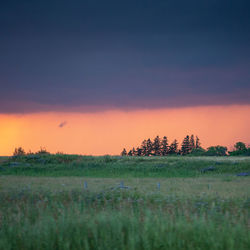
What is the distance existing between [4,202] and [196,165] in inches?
1103

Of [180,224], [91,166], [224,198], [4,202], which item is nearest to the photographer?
[180,224]

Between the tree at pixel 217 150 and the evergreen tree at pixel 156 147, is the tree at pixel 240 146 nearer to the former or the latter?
the tree at pixel 217 150

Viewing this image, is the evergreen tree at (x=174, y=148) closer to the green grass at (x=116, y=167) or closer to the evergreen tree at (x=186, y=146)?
the evergreen tree at (x=186, y=146)

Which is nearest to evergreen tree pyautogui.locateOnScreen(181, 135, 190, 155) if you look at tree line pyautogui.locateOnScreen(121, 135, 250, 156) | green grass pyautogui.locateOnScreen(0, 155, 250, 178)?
tree line pyautogui.locateOnScreen(121, 135, 250, 156)

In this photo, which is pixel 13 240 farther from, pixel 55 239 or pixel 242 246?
pixel 242 246

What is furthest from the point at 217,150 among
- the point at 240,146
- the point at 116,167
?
the point at 116,167

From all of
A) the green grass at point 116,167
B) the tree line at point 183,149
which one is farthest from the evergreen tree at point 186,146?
the green grass at point 116,167

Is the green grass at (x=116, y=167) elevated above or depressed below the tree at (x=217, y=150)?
below

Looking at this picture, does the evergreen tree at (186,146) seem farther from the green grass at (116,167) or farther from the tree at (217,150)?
the green grass at (116,167)

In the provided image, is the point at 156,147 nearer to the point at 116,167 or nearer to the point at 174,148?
the point at 174,148

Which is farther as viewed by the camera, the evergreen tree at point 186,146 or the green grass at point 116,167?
the evergreen tree at point 186,146

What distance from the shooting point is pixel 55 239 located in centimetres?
666

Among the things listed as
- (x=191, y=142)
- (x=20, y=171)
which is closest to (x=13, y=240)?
(x=20, y=171)

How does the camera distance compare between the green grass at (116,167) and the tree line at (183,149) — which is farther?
the tree line at (183,149)
